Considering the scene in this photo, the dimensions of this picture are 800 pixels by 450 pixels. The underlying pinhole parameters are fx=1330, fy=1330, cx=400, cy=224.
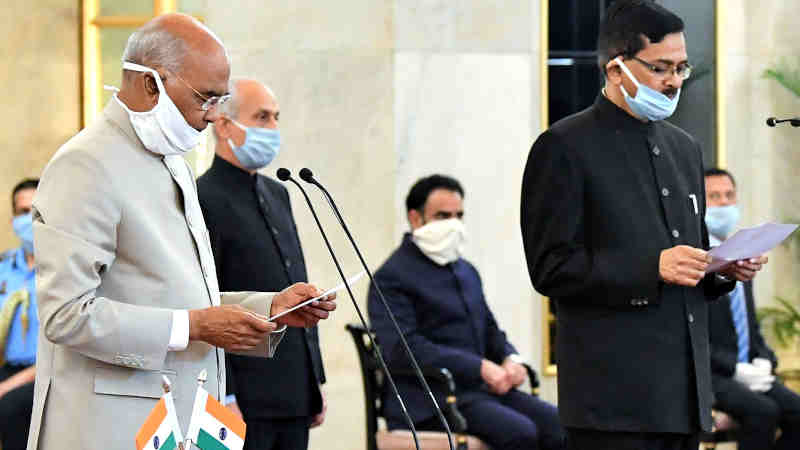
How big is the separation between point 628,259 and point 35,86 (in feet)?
17.0

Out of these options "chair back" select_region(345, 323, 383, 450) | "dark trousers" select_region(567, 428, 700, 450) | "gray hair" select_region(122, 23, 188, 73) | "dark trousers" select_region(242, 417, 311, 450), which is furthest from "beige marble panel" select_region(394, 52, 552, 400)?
"gray hair" select_region(122, 23, 188, 73)

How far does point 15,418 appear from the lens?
20.2 ft

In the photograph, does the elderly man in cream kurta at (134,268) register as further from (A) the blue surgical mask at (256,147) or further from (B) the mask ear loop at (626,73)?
(A) the blue surgical mask at (256,147)

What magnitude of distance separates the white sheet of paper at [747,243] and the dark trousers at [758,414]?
2928 mm

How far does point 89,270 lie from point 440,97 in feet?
15.0

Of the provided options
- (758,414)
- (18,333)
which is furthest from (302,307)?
(758,414)

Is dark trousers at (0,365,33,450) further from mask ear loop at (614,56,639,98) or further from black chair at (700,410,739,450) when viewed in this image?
mask ear loop at (614,56,639,98)

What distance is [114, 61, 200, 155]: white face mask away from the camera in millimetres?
3059

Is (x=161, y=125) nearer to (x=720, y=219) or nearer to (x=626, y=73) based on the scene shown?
(x=626, y=73)

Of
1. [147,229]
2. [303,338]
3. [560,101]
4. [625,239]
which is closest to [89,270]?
[147,229]

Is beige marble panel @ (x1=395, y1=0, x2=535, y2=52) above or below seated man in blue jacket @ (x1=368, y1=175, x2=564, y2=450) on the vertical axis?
above

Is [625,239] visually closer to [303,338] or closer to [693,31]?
[303,338]

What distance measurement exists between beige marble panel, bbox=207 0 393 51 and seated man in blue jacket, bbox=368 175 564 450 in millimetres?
1437

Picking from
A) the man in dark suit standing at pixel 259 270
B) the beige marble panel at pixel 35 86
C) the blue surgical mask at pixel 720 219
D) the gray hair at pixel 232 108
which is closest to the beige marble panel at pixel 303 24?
the beige marble panel at pixel 35 86
